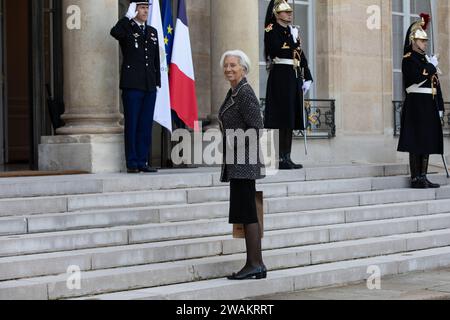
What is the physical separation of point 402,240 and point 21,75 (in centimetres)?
793

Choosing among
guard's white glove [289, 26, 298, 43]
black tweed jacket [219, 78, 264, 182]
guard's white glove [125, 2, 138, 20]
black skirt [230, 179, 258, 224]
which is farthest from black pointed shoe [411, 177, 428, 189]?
black skirt [230, 179, 258, 224]

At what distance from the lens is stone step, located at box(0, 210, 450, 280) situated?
8.64 m

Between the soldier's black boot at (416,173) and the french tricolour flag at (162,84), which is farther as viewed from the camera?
the soldier's black boot at (416,173)

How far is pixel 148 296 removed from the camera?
8383 millimetres

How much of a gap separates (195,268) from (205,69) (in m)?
6.02

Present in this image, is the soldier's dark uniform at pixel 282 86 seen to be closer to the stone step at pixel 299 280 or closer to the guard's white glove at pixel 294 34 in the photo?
the guard's white glove at pixel 294 34

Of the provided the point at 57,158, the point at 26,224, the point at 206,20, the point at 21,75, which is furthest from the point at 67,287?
the point at 21,75

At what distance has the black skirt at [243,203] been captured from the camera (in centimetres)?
898

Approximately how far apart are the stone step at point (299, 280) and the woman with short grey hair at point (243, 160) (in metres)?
0.17

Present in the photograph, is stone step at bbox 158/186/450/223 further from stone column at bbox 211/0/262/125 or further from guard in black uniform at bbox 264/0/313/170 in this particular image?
stone column at bbox 211/0/262/125

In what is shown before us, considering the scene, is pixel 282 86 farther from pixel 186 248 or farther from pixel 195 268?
pixel 195 268

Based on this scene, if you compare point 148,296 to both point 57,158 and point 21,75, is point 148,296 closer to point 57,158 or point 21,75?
point 57,158

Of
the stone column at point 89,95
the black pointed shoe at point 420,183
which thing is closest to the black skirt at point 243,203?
the stone column at point 89,95

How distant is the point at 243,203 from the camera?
8992 mm
